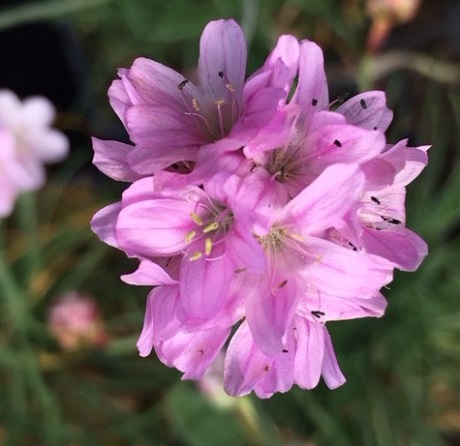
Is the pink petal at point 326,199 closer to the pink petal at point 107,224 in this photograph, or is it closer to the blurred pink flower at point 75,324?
the pink petal at point 107,224

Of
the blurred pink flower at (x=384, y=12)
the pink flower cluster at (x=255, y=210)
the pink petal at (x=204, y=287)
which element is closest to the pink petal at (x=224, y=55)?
the pink flower cluster at (x=255, y=210)

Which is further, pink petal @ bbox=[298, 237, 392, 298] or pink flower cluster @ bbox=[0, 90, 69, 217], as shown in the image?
pink flower cluster @ bbox=[0, 90, 69, 217]

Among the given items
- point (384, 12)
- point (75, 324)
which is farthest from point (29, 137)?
point (384, 12)

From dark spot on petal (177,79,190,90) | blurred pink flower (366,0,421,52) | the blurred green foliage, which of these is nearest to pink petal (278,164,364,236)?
dark spot on petal (177,79,190,90)

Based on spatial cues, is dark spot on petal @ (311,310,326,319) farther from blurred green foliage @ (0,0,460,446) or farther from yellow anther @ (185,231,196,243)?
blurred green foliage @ (0,0,460,446)

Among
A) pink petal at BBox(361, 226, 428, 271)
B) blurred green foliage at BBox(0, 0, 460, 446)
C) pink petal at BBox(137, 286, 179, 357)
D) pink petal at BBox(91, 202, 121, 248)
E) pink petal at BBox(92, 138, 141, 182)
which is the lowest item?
blurred green foliage at BBox(0, 0, 460, 446)

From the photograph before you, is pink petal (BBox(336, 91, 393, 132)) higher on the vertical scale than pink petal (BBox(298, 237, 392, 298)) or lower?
higher

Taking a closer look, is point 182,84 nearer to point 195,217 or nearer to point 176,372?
point 195,217
